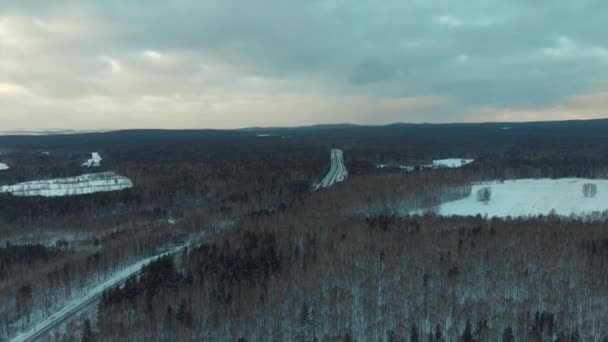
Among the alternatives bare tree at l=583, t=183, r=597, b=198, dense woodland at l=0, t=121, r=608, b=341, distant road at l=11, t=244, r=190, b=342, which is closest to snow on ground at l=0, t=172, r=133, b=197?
dense woodland at l=0, t=121, r=608, b=341

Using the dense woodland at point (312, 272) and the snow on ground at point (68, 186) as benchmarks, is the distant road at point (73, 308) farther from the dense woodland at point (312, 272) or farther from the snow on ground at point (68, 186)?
the snow on ground at point (68, 186)

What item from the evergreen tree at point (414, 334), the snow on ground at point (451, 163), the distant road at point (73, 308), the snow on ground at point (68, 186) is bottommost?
the distant road at point (73, 308)

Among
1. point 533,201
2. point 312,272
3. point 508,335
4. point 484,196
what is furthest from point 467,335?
point 533,201

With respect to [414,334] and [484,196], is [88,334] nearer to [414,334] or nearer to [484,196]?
[414,334]

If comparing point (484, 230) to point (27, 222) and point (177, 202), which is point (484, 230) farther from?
point (27, 222)

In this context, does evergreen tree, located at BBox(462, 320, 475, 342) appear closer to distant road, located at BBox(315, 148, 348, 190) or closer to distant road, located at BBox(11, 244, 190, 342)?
distant road, located at BBox(11, 244, 190, 342)

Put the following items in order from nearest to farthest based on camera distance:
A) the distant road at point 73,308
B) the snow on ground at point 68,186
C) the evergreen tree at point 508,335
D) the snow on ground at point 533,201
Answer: the evergreen tree at point 508,335 < the distant road at point 73,308 < the snow on ground at point 533,201 < the snow on ground at point 68,186

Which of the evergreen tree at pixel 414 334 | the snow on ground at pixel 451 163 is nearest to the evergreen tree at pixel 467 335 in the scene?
the evergreen tree at pixel 414 334
